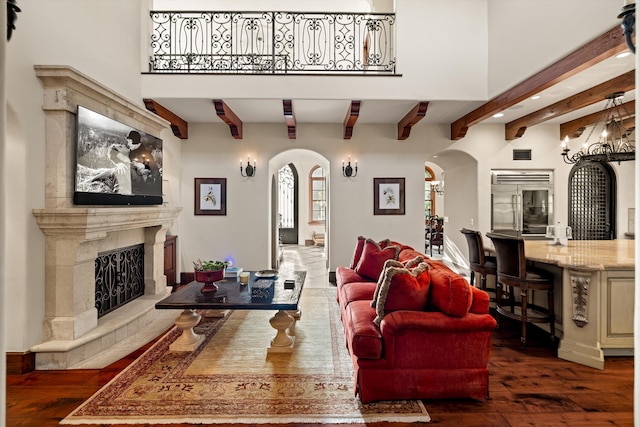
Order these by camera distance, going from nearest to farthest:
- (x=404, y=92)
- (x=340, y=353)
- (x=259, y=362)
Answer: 1. (x=259, y=362)
2. (x=340, y=353)
3. (x=404, y=92)

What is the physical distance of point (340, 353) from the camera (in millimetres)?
3221

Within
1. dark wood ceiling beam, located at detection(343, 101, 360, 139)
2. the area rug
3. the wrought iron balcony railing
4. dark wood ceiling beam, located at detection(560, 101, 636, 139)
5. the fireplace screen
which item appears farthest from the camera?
dark wood ceiling beam, located at detection(560, 101, 636, 139)

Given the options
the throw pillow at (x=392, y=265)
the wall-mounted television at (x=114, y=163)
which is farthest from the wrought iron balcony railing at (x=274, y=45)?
the throw pillow at (x=392, y=265)

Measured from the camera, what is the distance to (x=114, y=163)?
3.64m

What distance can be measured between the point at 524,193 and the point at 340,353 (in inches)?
195

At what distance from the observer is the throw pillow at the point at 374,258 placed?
405 cm

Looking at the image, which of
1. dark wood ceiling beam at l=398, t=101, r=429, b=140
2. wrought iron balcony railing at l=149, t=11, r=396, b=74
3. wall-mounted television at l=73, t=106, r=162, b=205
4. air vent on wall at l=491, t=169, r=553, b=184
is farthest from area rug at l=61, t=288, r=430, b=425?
air vent on wall at l=491, t=169, r=553, b=184

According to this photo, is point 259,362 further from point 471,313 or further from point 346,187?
point 346,187

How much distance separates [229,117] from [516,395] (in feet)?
16.2

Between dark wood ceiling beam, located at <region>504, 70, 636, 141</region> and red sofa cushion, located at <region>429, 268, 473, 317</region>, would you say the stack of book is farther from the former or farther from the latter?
dark wood ceiling beam, located at <region>504, 70, 636, 141</region>

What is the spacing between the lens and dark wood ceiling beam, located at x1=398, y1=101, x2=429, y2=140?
4.91 meters

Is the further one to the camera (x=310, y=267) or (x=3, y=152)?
(x=310, y=267)

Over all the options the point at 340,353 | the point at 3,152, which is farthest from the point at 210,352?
the point at 3,152

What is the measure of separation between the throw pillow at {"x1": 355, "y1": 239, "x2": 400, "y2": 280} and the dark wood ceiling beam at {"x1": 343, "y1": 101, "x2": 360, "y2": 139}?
80.2 inches
